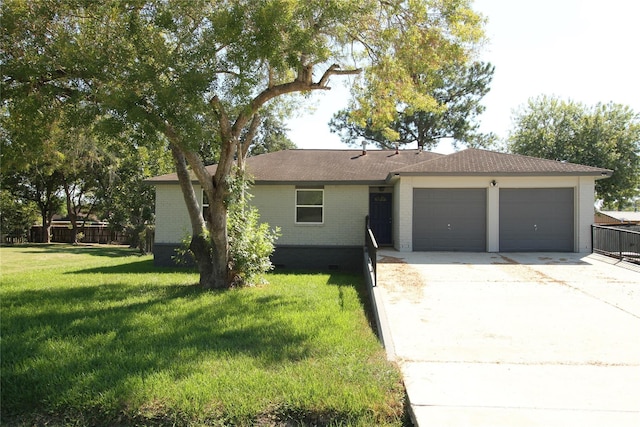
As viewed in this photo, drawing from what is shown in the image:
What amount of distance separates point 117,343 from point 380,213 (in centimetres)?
1163

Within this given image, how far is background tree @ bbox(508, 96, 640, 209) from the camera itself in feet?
83.7

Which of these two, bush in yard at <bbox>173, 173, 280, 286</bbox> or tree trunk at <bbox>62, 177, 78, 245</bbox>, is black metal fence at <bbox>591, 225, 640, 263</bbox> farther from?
tree trunk at <bbox>62, 177, 78, 245</bbox>

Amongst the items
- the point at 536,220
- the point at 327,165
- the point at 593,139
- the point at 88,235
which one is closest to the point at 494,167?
the point at 536,220

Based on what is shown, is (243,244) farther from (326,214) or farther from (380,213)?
(380,213)

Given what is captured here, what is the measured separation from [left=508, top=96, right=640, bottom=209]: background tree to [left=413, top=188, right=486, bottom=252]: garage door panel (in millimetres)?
16126

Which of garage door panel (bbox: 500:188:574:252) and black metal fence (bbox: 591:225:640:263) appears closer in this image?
black metal fence (bbox: 591:225:640:263)

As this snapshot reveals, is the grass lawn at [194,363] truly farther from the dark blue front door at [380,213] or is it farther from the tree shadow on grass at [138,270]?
the dark blue front door at [380,213]

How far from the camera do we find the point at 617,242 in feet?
40.9

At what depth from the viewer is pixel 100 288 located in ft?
Result: 32.1

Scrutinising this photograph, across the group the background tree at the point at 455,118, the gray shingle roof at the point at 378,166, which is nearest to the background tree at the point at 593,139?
the background tree at the point at 455,118

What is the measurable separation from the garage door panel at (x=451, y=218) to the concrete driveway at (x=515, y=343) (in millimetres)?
3545

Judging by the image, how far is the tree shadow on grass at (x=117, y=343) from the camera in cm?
414

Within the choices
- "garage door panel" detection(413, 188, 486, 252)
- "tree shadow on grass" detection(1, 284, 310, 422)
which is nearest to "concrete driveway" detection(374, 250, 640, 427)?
"tree shadow on grass" detection(1, 284, 310, 422)

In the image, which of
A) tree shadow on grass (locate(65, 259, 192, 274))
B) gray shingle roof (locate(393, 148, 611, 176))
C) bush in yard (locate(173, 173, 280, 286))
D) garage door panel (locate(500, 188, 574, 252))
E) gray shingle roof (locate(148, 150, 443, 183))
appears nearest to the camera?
bush in yard (locate(173, 173, 280, 286))
